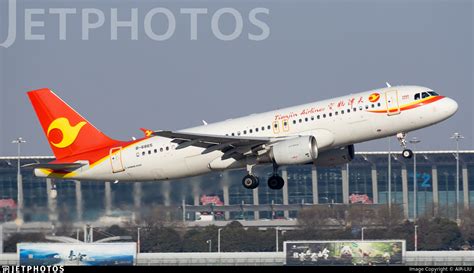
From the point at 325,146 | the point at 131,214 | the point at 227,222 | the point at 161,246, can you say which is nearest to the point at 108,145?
the point at 131,214

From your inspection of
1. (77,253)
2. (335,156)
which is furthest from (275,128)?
(77,253)

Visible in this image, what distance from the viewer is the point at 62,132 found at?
7062cm

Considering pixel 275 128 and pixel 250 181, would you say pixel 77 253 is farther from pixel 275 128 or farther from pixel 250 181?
pixel 275 128

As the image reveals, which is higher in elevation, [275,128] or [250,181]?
[275,128]

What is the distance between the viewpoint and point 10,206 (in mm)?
71625

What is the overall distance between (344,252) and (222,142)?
25054 millimetres

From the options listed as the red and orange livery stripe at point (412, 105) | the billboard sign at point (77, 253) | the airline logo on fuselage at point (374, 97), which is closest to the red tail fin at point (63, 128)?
the billboard sign at point (77, 253)

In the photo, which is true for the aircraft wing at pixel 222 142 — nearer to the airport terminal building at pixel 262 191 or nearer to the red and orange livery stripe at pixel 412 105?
the airport terminal building at pixel 262 191

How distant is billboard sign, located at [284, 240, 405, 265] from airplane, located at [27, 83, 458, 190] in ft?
63.2

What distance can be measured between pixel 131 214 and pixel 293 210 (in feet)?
116

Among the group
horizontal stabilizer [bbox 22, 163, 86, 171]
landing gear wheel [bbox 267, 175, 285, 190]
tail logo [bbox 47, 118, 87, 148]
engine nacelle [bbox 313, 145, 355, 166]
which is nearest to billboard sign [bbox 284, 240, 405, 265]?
engine nacelle [bbox 313, 145, 355, 166]

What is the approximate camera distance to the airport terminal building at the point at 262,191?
70.6 meters

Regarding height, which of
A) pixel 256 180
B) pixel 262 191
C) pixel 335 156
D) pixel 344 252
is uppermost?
pixel 335 156

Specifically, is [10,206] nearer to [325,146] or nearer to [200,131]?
[200,131]
